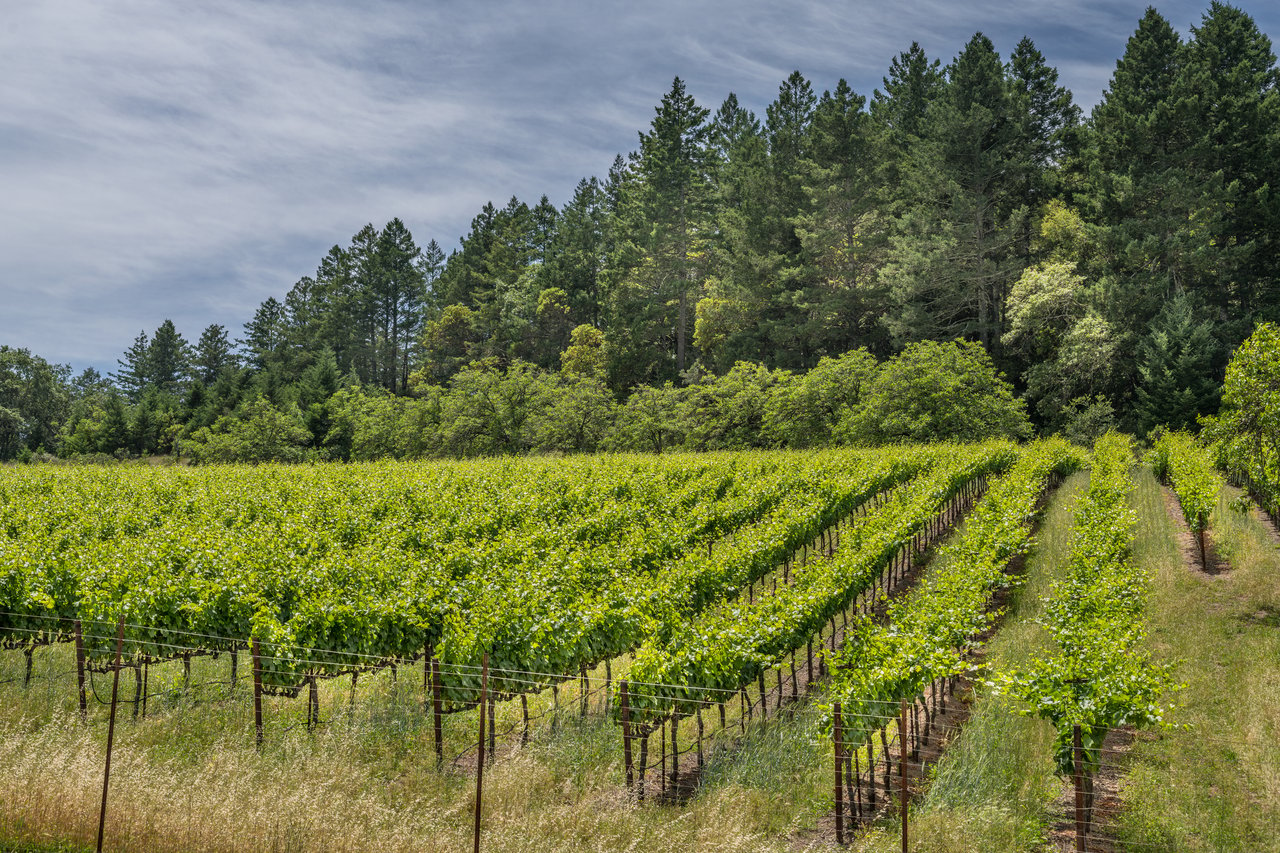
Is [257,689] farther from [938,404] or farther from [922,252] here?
[922,252]

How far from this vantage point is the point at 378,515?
2455cm

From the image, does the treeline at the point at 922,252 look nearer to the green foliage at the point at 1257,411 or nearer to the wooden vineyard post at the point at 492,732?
the green foliage at the point at 1257,411

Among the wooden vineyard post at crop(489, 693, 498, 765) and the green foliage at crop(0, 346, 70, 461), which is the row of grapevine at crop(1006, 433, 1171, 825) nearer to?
the wooden vineyard post at crop(489, 693, 498, 765)

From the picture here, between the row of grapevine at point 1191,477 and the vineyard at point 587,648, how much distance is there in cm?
26

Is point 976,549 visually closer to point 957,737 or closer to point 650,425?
point 957,737

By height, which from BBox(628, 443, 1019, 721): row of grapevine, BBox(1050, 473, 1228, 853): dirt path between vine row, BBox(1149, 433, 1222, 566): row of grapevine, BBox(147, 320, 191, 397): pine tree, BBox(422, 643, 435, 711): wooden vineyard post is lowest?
BBox(1050, 473, 1228, 853): dirt path between vine row

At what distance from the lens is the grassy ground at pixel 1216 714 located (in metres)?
9.15

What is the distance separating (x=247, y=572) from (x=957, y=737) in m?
12.1

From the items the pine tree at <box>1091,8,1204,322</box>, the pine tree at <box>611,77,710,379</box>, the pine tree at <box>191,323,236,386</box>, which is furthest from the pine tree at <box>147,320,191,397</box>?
the pine tree at <box>1091,8,1204,322</box>

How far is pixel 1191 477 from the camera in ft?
76.0

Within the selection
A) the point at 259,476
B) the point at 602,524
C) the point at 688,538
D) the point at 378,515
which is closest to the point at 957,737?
the point at 688,538

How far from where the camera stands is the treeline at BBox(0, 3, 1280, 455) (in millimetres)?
41594

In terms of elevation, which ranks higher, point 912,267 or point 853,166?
point 853,166

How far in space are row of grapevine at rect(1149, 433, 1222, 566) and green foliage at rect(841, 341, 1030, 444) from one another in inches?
290
